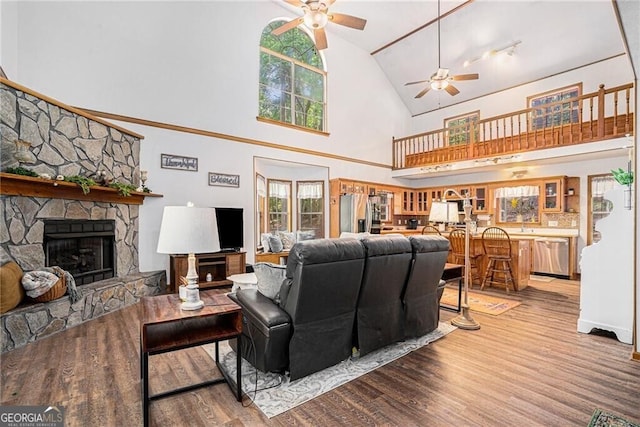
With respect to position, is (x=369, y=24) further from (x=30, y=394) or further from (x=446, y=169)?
(x=30, y=394)

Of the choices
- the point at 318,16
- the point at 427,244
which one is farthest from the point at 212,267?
the point at 318,16

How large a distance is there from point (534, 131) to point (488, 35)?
2465 millimetres

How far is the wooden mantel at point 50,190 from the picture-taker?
9.77 feet

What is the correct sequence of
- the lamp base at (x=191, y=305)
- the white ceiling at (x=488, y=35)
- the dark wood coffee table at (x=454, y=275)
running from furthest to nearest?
1. the white ceiling at (x=488, y=35)
2. the dark wood coffee table at (x=454, y=275)
3. the lamp base at (x=191, y=305)

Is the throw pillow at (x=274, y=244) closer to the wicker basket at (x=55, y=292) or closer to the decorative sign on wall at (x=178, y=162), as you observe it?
the decorative sign on wall at (x=178, y=162)

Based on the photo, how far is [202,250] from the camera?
196cm

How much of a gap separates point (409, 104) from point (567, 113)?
4.09m

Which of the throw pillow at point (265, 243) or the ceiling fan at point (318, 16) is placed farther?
the throw pillow at point (265, 243)

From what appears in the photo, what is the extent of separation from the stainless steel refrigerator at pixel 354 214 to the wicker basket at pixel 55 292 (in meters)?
5.31

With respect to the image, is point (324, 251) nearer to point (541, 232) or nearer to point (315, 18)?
point (315, 18)

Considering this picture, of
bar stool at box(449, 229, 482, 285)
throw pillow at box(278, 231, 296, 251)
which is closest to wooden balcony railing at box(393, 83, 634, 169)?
bar stool at box(449, 229, 482, 285)

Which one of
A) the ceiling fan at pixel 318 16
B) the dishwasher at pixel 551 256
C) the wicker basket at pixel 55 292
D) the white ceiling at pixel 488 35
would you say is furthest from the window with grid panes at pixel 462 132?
the wicker basket at pixel 55 292

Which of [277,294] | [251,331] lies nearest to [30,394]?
[251,331]

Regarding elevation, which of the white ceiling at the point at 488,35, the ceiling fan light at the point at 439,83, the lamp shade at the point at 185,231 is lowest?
the lamp shade at the point at 185,231
